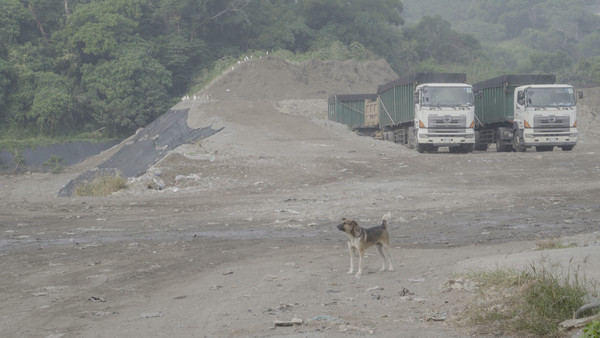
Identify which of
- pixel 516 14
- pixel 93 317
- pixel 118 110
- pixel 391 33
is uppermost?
pixel 516 14

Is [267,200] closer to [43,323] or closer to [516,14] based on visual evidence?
[43,323]

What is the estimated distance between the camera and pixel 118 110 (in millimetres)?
57031

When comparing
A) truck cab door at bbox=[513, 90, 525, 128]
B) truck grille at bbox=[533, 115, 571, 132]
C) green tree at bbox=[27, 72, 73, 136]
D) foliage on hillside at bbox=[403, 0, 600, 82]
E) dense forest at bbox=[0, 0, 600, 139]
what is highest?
foliage on hillside at bbox=[403, 0, 600, 82]

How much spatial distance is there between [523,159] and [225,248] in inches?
701

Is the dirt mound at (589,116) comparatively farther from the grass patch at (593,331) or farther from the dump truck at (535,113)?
the grass patch at (593,331)

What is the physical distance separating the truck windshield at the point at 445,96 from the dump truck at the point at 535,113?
101 inches

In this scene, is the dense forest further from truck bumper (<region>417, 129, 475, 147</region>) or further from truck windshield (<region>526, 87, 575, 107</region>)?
truck windshield (<region>526, 87, 575, 107</region>)

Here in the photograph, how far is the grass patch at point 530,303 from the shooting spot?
7.34 metres

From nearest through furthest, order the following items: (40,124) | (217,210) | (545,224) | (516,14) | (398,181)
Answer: (545,224) → (217,210) → (398,181) → (40,124) → (516,14)

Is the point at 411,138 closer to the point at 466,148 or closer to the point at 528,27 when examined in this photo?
the point at 466,148

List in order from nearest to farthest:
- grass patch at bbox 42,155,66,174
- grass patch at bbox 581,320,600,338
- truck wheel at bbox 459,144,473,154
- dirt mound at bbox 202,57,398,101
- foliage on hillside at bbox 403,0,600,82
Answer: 1. grass patch at bbox 581,320,600,338
2. truck wheel at bbox 459,144,473,154
3. grass patch at bbox 42,155,66,174
4. dirt mound at bbox 202,57,398,101
5. foliage on hillside at bbox 403,0,600,82

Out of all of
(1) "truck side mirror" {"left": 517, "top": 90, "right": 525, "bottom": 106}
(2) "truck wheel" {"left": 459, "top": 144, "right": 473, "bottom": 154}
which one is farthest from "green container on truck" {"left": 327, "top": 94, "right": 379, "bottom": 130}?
(1) "truck side mirror" {"left": 517, "top": 90, "right": 525, "bottom": 106}

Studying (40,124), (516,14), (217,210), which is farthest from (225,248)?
(516,14)

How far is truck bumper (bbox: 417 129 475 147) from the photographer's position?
103ft
